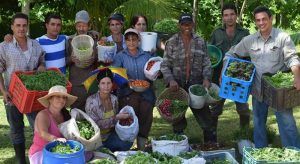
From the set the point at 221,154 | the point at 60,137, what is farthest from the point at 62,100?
the point at 221,154

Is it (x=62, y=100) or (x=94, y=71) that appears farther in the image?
(x=94, y=71)

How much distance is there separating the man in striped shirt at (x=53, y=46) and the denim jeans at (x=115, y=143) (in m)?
1.14

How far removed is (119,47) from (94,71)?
2.40 feet

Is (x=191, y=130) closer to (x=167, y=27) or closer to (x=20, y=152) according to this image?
(x=167, y=27)

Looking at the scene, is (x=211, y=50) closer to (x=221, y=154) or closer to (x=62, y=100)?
(x=221, y=154)

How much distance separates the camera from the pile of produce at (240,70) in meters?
5.82

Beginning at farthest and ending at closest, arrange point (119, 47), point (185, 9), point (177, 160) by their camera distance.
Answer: point (185, 9)
point (119, 47)
point (177, 160)

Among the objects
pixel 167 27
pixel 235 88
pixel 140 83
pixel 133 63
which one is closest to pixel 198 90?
pixel 235 88

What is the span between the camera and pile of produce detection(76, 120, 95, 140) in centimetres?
525

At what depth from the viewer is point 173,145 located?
5.75 meters

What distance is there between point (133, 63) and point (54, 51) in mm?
1105

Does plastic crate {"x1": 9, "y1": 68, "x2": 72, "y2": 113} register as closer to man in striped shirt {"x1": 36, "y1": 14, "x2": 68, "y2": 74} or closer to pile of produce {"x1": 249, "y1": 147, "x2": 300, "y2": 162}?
man in striped shirt {"x1": 36, "y1": 14, "x2": 68, "y2": 74}

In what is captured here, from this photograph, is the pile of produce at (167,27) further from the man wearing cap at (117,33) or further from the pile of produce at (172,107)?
the pile of produce at (172,107)

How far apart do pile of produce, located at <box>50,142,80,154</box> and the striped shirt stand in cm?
161
